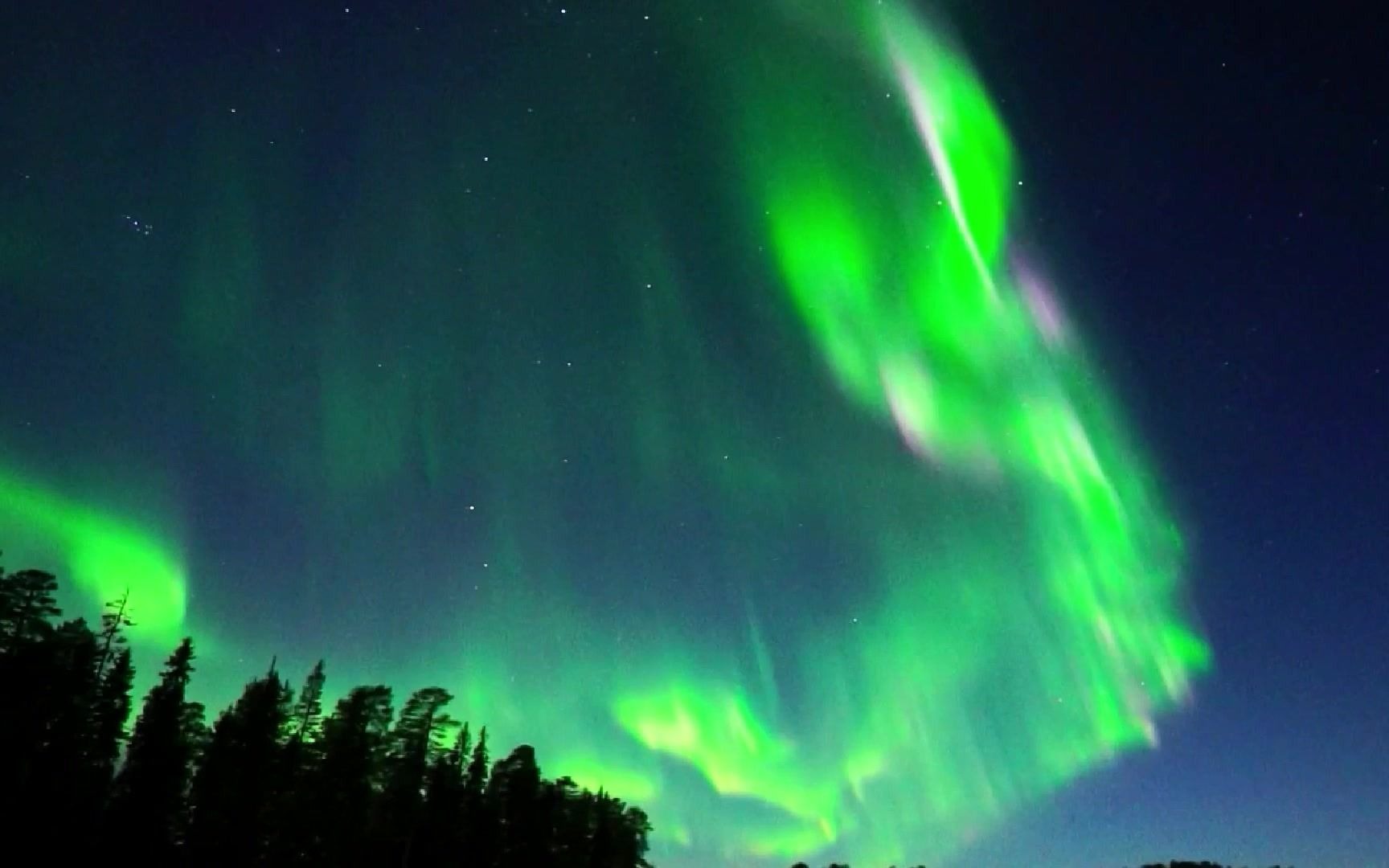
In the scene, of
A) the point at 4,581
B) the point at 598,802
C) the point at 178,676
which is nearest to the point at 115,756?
the point at 178,676

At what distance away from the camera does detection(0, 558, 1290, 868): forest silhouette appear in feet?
137

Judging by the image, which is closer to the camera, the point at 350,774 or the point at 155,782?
the point at 155,782

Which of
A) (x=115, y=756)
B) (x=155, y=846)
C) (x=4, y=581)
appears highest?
(x=4, y=581)

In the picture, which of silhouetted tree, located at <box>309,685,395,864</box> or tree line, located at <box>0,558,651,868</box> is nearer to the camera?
tree line, located at <box>0,558,651,868</box>

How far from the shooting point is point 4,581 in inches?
1665

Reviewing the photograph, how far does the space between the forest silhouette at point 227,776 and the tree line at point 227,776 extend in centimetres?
7

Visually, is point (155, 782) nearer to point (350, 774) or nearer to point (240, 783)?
point (240, 783)

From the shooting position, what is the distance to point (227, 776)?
49.5 m

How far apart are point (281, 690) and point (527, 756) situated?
18285 millimetres

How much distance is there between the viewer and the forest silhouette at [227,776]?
41625mm

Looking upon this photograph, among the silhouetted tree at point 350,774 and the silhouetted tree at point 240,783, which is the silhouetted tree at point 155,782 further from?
the silhouetted tree at point 350,774

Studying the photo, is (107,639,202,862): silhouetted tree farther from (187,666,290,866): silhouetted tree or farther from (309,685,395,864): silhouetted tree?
(309,685,395,864): silhouetted tree

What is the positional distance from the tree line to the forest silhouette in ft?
0.24

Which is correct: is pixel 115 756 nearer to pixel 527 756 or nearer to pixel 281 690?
pixel 281 690
